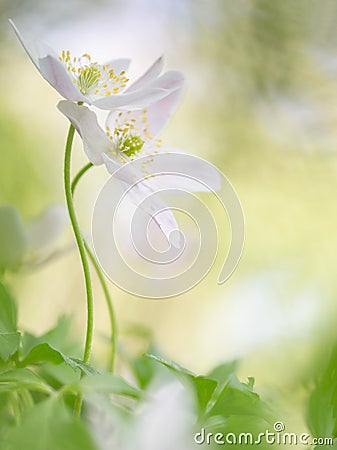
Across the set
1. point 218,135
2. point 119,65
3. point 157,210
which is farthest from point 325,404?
point 218,135

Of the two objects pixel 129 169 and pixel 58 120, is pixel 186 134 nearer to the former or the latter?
pixel 58 120

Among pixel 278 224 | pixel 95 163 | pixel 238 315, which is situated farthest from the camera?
pixel 278 224

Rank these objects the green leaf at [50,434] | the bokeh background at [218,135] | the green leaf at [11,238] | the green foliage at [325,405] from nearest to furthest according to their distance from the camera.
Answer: the green leaf at [50,434]
the green foliage at [325,405]
the green leaf at [11,238]
the bokeh background at [218,135]

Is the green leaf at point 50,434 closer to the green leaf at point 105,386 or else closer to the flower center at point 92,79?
the green leaf at point 105,386

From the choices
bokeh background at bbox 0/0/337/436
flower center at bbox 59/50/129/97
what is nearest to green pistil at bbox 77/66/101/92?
flower center at bbox 59/50/129/97

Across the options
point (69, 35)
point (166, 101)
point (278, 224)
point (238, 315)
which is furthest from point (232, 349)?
point (166, 101)

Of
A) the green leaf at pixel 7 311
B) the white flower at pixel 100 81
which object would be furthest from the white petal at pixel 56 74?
the green leaf at pixel 7 311

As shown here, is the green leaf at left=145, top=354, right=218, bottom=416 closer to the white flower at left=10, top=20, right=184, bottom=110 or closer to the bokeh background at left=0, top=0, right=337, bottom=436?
the white flower at left=10, top=20, right=184, bottom=110
